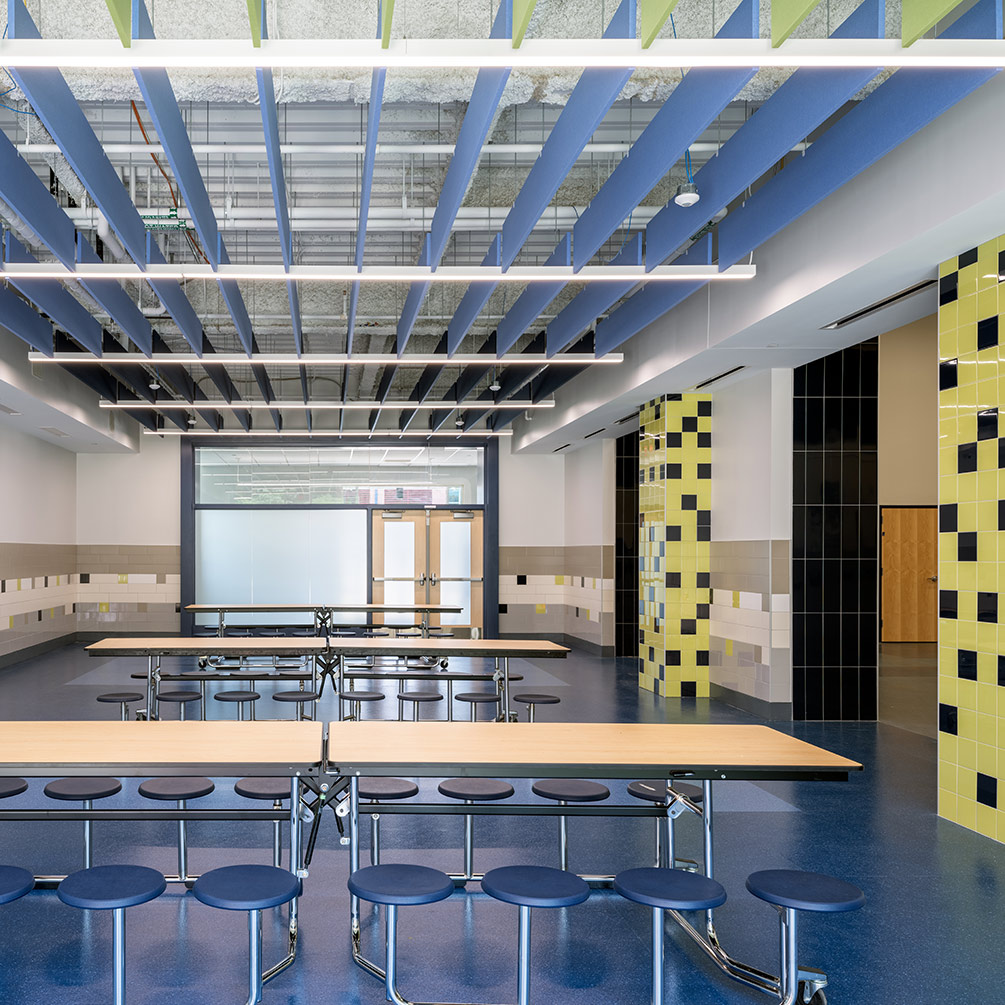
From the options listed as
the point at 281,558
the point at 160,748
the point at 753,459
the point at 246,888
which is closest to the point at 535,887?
the point at 246,888

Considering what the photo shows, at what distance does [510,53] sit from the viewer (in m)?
2.78

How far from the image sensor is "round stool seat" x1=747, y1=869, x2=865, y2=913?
2.59 metres

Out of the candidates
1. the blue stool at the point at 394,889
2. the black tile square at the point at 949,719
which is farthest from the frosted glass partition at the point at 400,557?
the blue stool at the point at 394,889

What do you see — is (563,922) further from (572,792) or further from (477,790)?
(477,790)

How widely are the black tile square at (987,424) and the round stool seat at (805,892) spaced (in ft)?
8.41

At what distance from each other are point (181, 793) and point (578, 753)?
63.8 inches

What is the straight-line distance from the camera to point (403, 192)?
5723mm

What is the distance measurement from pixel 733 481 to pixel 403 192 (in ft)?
13.0

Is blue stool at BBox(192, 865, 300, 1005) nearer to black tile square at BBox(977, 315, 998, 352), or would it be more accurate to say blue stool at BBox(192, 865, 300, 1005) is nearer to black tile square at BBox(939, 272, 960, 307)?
black tile square at BBox(977, 315, 998, 352)

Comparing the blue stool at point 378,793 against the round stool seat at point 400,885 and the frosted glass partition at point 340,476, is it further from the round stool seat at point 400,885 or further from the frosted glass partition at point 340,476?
the frosted glass partition at point 340,476

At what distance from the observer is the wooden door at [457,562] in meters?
13.9

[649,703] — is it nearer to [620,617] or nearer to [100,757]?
[620,617]

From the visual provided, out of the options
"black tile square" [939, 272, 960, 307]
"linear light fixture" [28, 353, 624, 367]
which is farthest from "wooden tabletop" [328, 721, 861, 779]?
"linear light fixture" [28, 353, 624, 367]

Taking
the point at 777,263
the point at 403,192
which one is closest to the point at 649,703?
the point at 777,263
